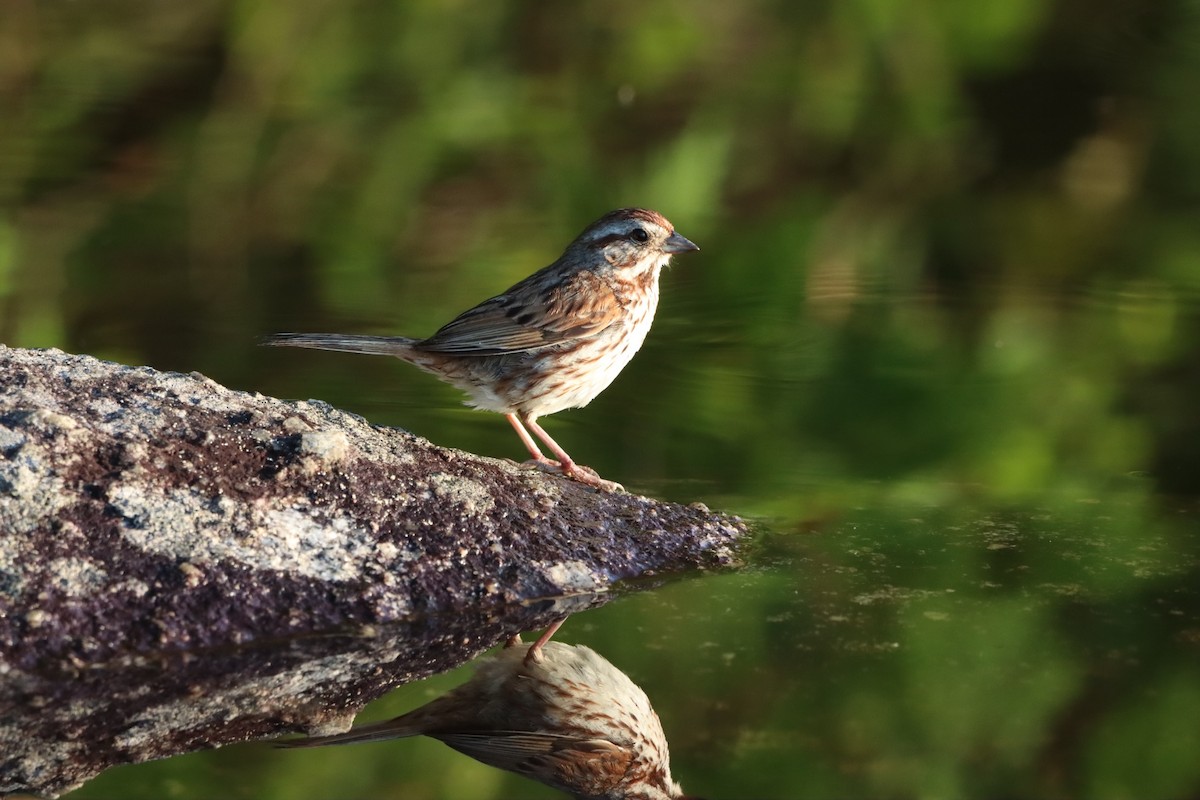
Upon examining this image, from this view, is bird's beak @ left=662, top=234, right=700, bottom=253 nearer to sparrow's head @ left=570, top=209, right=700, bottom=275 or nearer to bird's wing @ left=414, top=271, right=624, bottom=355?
sparrow's head @ left=570, top=209, right=700, bottom=275

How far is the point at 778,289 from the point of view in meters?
8.23

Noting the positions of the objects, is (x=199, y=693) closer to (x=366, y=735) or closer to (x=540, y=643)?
(x=366, y=735)

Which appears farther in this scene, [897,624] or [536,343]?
[536,343]

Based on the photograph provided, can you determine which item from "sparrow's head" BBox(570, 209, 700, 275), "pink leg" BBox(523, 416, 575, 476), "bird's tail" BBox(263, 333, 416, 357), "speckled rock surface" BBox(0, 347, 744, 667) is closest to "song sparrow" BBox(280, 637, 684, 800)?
"speckled rock surface" BBox(0, 347, 744, 667)

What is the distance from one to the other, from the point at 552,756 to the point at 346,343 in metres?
2.48

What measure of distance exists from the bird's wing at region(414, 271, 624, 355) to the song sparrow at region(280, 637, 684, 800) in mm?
2069

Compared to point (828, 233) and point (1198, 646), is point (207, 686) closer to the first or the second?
point (1198, 646)

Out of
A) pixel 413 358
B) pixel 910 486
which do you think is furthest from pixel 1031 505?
pixel 413 358

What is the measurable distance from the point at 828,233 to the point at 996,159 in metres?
1.72

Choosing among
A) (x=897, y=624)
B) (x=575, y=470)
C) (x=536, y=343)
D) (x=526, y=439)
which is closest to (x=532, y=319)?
(x=536, y=343)

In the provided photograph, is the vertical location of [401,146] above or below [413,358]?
above

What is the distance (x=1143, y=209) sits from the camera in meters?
9.59

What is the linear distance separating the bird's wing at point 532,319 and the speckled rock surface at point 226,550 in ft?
3.37

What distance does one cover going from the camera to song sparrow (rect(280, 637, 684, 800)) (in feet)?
12.1
